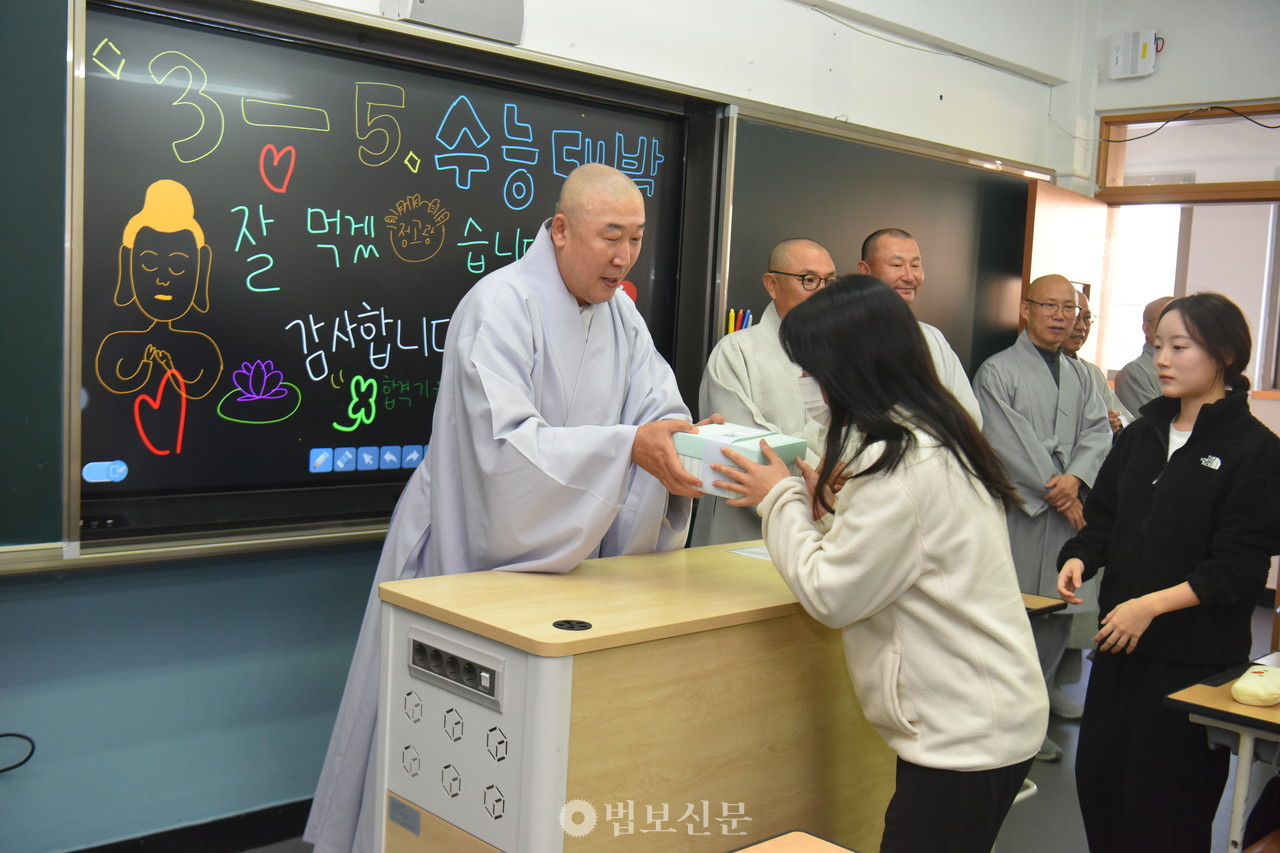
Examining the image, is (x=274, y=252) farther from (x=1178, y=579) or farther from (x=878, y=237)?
(x=1178, y=579)

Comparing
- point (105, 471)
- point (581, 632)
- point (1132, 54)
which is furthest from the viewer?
point (1132, 54)

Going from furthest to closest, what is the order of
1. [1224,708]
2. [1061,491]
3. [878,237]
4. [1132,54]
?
[1132,54] → [1061,491] → [878,237] → [1224,708]

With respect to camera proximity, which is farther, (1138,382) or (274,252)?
(1138,382)

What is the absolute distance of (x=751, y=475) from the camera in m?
1.82

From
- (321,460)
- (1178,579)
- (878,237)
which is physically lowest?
(1178,579)

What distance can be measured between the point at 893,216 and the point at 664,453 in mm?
2470

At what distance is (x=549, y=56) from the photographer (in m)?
2.89

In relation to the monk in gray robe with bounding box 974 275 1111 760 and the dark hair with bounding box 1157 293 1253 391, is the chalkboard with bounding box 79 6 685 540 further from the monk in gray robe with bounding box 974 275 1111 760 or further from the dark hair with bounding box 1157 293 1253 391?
the monk in gray robe with bounding box 974 275 1111 760

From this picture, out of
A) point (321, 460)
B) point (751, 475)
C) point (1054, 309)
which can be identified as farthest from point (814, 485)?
point (1054, 309)

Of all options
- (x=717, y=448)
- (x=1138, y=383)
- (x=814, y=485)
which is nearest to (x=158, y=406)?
(x=717, y=448)

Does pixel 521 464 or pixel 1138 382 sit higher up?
pixel 1138 382

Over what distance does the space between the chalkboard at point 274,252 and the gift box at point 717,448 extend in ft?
3.64

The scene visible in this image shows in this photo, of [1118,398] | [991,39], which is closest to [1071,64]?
[991,39]

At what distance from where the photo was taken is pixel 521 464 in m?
1.89
